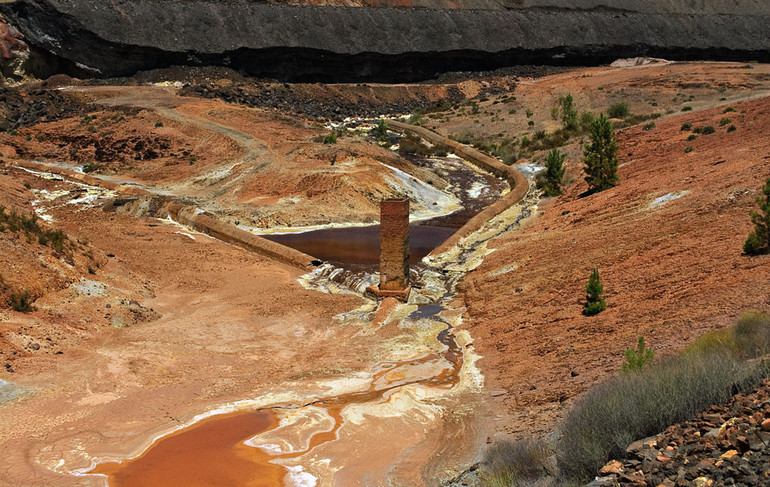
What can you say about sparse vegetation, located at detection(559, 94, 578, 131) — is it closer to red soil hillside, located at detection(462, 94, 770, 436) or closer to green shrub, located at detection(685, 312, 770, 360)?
red soil hillside, located at detection(462, 94, 770, 436)

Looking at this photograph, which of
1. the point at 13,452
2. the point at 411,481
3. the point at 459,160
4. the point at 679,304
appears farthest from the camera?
the point at 459,160

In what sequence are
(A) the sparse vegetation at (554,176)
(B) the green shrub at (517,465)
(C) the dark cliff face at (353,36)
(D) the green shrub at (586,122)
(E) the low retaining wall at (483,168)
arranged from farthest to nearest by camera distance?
(C) the dark cliff face at (353,36) → (D) the green shrub at (586,122) → (A) the sparse vegetation at (554,176) → (E) the low retaining wall at (483,168) → (B) the green shrub at (517,465)

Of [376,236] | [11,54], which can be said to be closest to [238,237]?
[376,236]

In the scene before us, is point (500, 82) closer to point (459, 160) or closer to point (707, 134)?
point (459, 160)

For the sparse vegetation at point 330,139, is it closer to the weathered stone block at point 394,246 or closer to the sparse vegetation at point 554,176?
the sparse vegetation at point 554,176

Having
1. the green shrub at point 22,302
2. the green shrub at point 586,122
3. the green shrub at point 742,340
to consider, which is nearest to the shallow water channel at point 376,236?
the green shrub at point 586,122

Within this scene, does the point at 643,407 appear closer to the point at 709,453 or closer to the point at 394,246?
the point at 709,453

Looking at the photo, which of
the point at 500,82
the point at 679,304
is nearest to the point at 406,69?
the point at 500,82
